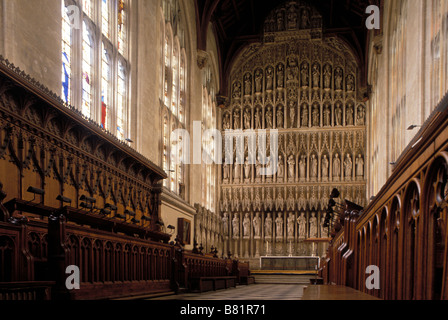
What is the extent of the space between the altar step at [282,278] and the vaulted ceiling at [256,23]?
9.47 metres

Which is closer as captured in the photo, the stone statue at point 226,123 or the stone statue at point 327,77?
the stone statue at point 327,77

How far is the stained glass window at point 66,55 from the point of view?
10.1 meters

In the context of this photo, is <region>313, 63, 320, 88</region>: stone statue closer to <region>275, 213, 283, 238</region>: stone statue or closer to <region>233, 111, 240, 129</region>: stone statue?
<region>233, 111, 240, 129</region>: stone statue

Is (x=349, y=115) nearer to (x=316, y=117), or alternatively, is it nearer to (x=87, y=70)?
(x=316, y=117)

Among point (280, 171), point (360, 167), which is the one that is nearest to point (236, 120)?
point (280, 171)

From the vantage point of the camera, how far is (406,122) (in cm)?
1318

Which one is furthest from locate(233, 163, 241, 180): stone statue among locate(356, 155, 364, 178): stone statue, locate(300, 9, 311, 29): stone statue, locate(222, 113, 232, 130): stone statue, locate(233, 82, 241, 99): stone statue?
locate(300, 9, 311, 29): stone statue

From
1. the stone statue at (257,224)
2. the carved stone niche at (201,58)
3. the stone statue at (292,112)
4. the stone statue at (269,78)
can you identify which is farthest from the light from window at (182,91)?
the stone statue at (257,224)

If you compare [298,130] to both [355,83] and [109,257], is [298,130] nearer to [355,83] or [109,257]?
[355,83]

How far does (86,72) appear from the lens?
11.5 meters

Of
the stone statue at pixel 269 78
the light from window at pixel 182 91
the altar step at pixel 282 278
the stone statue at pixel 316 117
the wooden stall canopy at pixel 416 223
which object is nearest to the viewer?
the wooden stall canopy at pixel 416 223

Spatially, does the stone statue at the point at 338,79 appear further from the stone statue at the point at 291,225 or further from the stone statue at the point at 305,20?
the stone statue at the point at 291,225

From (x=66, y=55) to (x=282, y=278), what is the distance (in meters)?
14.0
